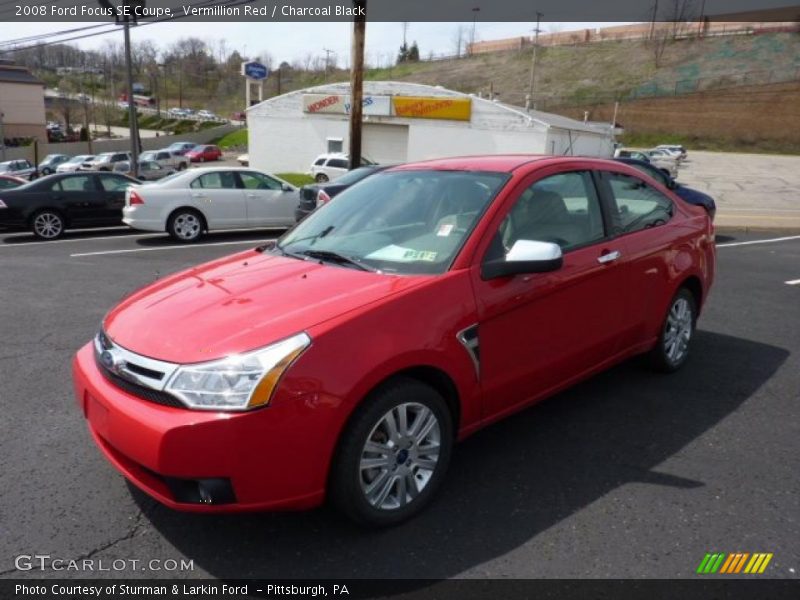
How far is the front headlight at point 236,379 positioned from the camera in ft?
8.00

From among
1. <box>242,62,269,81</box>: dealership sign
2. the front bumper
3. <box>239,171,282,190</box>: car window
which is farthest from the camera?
<box>242,62,269,81</box>: dealership sign

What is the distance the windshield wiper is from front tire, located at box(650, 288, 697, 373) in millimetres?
2458

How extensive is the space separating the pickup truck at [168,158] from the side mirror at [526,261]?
142 ft

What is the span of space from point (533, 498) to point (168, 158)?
46.6m

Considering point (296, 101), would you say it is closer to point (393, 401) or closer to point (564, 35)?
point (393, 401)

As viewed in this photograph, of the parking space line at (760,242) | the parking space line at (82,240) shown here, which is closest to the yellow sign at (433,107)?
the parking space line at (760,242)

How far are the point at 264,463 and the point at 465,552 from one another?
38.5 inches

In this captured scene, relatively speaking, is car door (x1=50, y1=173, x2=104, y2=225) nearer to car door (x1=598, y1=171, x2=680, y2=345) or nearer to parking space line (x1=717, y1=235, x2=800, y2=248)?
car door (x1=598, y1=171, x2=680, y2=345)

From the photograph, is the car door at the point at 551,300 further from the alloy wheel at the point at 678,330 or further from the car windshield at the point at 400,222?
the alloy wheel at the point at 678,330

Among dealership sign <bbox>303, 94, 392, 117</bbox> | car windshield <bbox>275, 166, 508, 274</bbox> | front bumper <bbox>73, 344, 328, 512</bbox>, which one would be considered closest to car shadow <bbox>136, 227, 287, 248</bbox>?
car windshield <bbox>275, 166, 508, 274</bbox>

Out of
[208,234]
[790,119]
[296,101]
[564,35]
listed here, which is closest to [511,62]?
[564,35]

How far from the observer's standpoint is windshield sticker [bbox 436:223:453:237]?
132 inches

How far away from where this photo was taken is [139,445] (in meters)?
2.53

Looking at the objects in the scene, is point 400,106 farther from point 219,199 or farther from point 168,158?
point 219,199
